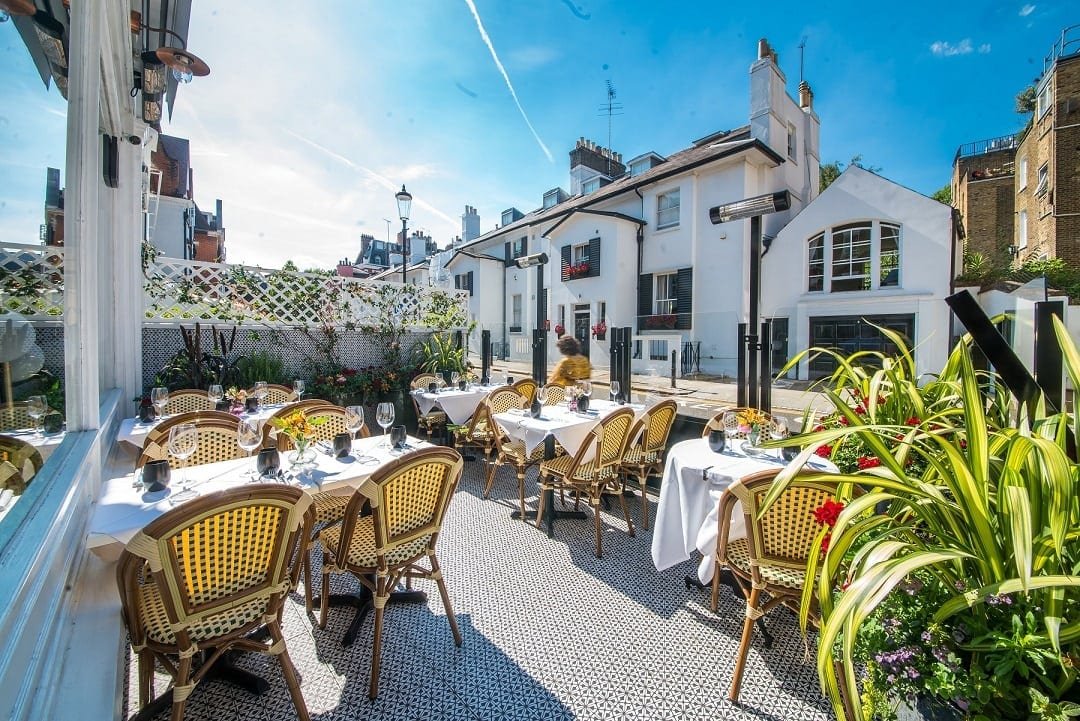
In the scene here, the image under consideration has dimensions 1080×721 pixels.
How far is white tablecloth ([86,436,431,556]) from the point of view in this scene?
5.50 ft

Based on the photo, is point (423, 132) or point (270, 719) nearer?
point (270, 719)

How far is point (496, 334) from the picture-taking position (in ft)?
61.2

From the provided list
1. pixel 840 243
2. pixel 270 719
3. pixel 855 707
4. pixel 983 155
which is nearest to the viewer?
pixel 855 707

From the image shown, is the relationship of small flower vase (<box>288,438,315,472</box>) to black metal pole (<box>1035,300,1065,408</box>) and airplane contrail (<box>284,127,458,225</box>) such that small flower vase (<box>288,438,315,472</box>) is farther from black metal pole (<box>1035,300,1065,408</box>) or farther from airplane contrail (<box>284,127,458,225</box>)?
airplane contrail (<box>284,127,458,225</box>)

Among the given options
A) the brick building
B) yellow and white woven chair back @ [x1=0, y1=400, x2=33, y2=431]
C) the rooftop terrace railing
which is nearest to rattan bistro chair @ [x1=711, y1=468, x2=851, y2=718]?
yellow and white woven chair back @ [x1=0, y1=400, x2=33, y2=431]

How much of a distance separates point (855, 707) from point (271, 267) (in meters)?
8.15

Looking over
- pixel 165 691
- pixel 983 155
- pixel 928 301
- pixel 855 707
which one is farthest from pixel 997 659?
pixel 983 155

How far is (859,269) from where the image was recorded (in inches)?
424

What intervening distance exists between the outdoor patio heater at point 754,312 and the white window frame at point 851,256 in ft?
28.9

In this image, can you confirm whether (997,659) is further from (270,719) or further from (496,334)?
(496,334)

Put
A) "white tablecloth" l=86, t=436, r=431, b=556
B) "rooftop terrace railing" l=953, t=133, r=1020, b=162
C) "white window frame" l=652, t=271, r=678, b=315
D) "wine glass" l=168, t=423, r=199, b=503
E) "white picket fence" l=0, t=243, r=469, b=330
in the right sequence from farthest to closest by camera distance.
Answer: "rooftop terrace railing" l=953, t=133, r=1020, b=162 → "white window frame" l=652, t=271, r=678, b=315 → "white picket fence" l=0, t=243, r=469, b=330 → "wine glass" l=168, t=423, r=199, b=503 → "white tablecloth" l=86, t=436, r=431, b=556

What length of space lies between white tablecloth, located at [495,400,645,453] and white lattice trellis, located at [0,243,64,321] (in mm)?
2994

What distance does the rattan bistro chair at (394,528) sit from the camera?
203 cm

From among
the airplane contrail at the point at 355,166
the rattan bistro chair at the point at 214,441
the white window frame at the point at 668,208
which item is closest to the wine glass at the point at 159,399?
the rattan bistro chair at the point at 214,441
